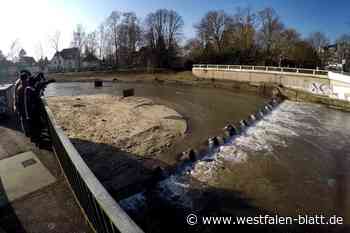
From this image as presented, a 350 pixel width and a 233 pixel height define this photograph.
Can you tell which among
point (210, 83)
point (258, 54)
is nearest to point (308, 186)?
point (210, 83)

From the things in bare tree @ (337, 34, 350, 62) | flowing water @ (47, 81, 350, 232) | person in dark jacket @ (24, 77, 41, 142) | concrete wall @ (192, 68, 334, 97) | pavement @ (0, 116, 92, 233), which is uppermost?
bare tree @ (337, 34, 350, 62)

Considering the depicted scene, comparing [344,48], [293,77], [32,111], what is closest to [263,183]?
[32,111]

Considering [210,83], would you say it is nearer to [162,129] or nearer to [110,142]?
[162,129]

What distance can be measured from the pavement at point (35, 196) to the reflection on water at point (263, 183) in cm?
238

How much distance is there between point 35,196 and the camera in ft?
9.73

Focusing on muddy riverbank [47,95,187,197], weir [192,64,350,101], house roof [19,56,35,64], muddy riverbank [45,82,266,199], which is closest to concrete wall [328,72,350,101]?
weir [192,64,350,101]

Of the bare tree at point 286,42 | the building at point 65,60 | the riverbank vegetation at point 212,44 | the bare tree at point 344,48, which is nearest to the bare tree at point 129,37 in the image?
the riverbank vegetation at point 212,44

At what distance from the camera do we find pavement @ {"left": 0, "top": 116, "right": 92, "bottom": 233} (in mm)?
2473

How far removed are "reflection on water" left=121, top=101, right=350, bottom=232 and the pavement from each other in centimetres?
238

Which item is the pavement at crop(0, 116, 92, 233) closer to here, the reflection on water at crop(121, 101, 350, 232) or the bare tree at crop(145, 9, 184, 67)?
the reflection on water at crop(121, 101, 350, 232)

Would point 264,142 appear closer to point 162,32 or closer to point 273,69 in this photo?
point 273,69

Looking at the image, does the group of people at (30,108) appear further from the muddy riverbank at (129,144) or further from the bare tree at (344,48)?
the bare tree at (344,48)

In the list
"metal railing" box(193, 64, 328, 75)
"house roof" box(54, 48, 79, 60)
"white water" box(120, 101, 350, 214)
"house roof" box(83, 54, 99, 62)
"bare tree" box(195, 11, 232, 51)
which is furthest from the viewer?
"house roof" box(54, 48, 79, 60)

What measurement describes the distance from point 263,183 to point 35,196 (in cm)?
598
